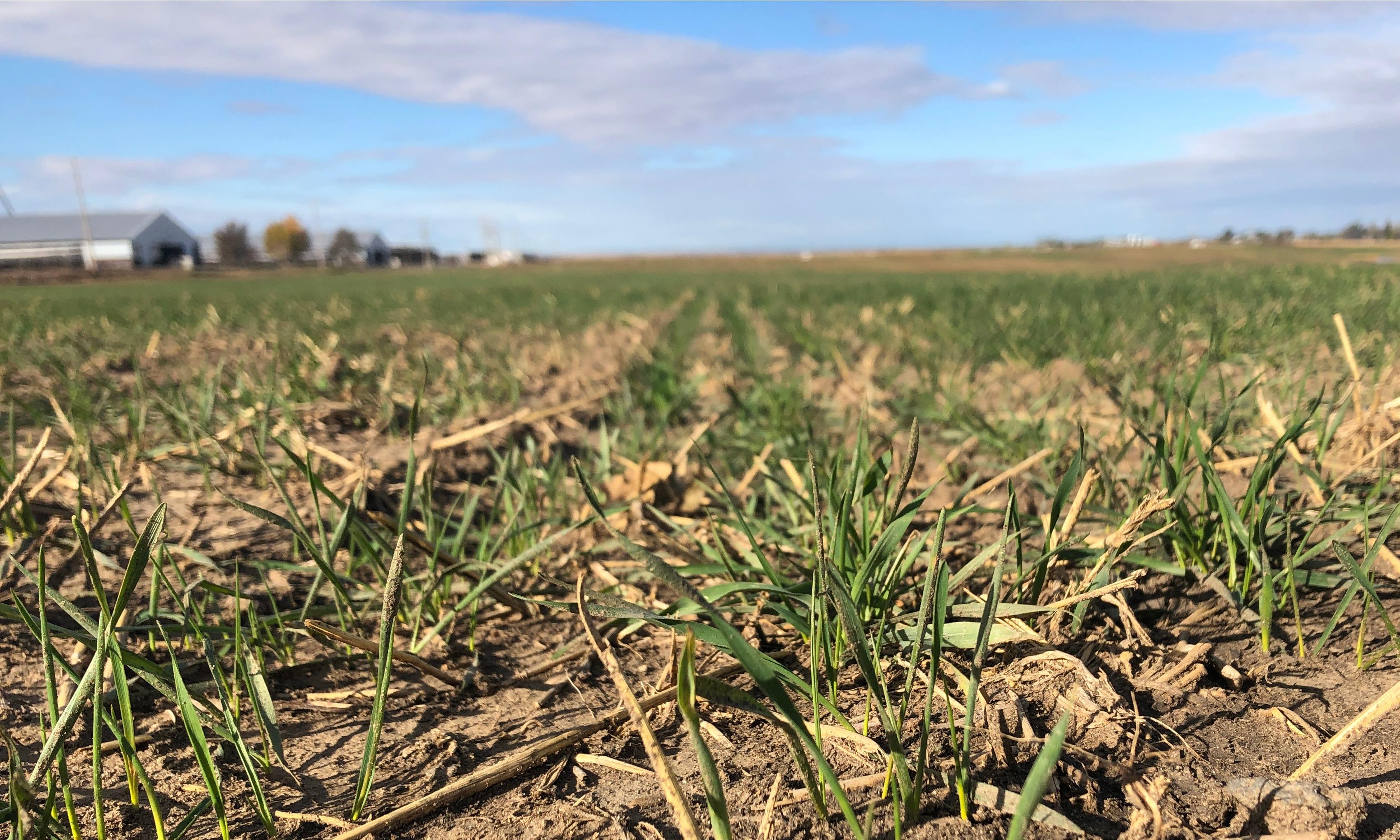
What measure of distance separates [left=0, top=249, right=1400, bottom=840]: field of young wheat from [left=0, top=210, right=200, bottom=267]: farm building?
67.0 metres

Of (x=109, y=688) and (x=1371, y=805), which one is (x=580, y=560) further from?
(x=1371, y=805)

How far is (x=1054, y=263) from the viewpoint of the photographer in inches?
1196

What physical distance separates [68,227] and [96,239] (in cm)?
453

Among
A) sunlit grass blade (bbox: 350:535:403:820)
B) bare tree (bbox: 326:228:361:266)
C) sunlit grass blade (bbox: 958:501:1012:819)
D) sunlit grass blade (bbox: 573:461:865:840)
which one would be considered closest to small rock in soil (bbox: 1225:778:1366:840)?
sunlit grass blade (bbox: 958:501:1012:819)

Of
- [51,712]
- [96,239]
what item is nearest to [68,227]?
[96,239]

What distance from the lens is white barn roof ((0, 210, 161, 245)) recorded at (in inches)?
2382

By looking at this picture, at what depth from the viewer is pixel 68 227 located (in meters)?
62.0

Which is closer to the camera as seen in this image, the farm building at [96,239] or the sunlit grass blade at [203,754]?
the sunlit grass blade at [203,754]

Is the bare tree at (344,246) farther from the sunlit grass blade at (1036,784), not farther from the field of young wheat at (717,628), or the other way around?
the sunlit grass blade at (1036,784)

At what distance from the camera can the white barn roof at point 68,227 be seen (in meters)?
60.5

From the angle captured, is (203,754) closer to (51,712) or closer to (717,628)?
(51,712)

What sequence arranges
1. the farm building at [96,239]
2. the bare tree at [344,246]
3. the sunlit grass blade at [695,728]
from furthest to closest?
the bare tree at [344,246], the farm building at [96,239], the sunlit grass blade at [695,728]

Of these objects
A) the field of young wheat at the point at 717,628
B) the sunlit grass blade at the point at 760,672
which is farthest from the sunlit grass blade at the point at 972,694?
the sunlit grass blade at the point at 760,672

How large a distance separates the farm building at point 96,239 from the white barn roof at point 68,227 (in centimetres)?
4
